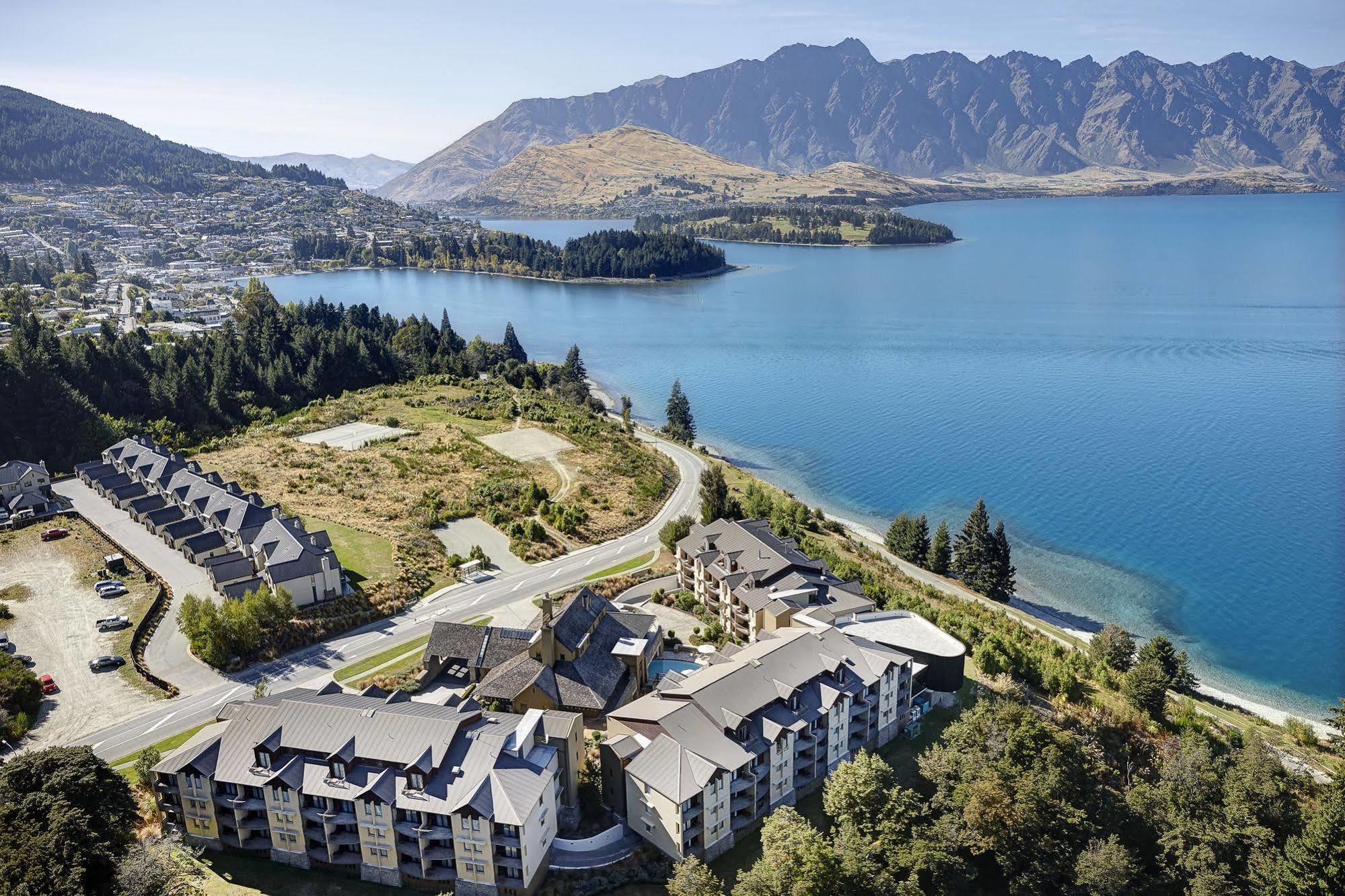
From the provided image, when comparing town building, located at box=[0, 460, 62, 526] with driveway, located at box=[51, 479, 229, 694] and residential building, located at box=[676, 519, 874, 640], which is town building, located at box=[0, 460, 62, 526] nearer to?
driveway, located at box=[51, 479, 229, 694]

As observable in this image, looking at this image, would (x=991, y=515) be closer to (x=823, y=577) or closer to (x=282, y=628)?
(x=823, y=577)

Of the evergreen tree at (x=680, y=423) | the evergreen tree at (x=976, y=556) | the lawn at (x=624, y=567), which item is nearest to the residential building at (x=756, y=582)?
the lawn at (x=624, y=567)

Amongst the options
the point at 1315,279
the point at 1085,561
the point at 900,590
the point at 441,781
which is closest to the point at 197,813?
the point at 441,781

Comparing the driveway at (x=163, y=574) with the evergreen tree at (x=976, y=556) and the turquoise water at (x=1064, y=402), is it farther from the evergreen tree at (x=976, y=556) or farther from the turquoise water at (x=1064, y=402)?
the turquoise water at (x=1064, y=402)

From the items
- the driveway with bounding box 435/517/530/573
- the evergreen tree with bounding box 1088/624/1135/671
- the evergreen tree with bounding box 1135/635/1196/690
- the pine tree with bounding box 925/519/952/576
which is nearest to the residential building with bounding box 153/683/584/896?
the driveway with bounding box 435/517/530/573

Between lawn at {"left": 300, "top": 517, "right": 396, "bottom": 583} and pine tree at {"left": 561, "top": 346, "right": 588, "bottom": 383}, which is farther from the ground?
pine tree at {"left": 561, "top": 346, "right": 588, "bottom": 383}

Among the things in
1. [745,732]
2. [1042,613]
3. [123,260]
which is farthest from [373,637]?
[123,260]
